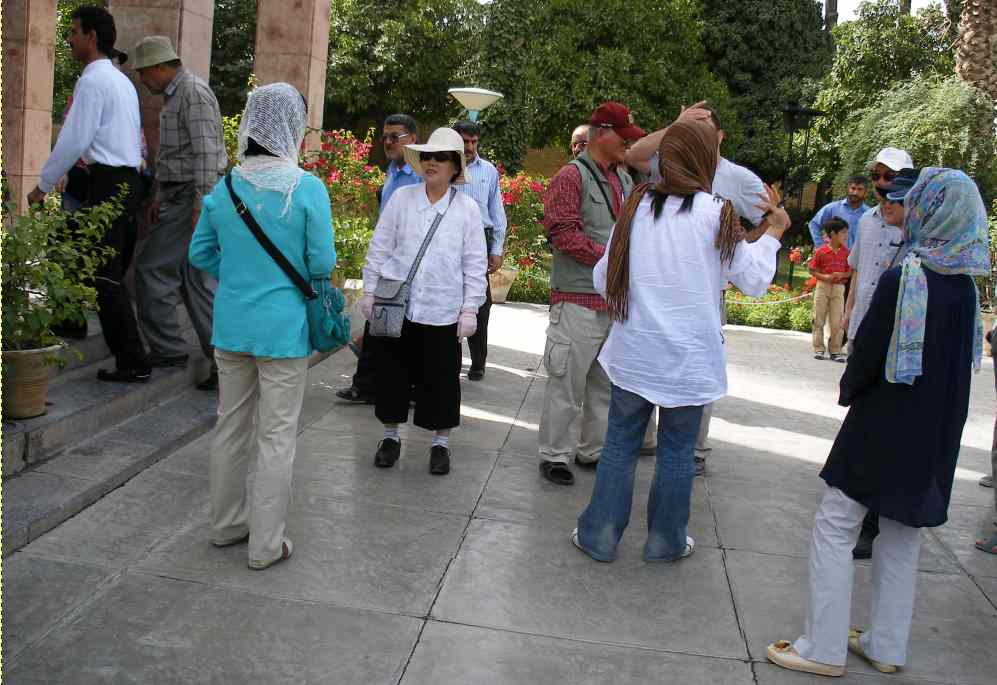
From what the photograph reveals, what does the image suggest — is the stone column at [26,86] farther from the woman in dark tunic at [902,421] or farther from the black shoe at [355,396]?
the woman in dark tunic at [902,421]

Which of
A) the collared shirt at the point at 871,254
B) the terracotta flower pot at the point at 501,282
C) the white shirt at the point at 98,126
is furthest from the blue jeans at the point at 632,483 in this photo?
the terracotta flower pot at the point at 501,282

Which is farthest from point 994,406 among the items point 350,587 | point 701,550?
point 350,587

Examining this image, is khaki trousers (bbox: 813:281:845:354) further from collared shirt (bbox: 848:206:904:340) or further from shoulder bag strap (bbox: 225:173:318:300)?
shoulder bag strap (bbox: 225:173:318:300)

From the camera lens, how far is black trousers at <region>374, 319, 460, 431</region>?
5.54m

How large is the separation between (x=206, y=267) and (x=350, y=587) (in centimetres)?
146

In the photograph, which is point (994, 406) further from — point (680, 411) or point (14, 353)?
point (14, 353)

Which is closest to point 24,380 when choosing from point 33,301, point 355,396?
point 33,301

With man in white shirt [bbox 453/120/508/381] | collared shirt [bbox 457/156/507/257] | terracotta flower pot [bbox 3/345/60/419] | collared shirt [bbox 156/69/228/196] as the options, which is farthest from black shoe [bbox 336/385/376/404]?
terracotta flower pot [bbox 3/345/60/419]

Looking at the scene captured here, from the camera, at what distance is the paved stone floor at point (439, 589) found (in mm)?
3545

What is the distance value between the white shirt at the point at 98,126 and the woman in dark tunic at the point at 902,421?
426 centimetres

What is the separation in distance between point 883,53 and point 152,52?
22.0 m

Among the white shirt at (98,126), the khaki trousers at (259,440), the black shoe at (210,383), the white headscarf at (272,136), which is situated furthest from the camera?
the black shoe at (210,383)

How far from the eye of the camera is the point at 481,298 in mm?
5379

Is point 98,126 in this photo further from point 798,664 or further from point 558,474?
point 798,664
